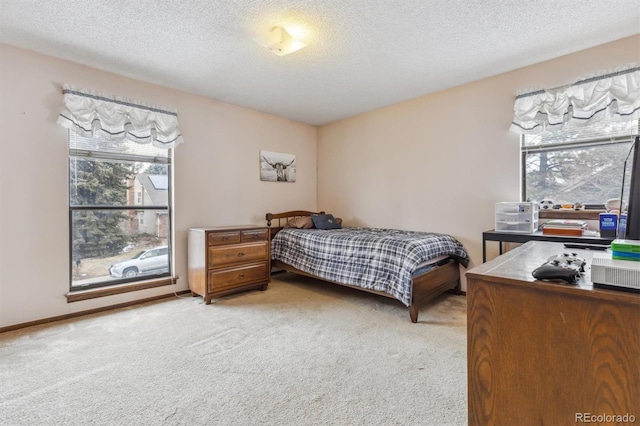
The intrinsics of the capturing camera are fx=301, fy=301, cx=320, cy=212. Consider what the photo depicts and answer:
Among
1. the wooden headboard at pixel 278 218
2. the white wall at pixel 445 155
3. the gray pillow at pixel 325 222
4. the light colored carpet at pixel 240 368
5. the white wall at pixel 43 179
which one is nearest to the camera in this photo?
the light colored carpet at pixel 240 368

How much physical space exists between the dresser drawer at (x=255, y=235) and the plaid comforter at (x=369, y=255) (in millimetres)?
400

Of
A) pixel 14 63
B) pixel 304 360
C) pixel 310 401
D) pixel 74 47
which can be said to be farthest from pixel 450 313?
pixel 14 63

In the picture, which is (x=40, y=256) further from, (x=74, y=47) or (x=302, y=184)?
(x=302, y=184)

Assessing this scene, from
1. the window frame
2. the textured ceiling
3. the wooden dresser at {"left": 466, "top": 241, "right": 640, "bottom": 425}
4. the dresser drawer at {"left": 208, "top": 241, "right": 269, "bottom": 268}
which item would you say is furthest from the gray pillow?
the wooden dresser at {"left": 466, "top": 241, "right": 640, "bottom": 425}

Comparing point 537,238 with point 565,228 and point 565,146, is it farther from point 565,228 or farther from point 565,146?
point 565,146

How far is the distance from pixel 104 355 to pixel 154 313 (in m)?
0.85

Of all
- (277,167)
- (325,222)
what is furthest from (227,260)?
(277,167)

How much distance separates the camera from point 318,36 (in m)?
2.42

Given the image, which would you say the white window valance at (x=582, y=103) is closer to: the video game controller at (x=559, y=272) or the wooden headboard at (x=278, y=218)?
the video game controller at (x=559, y=272)

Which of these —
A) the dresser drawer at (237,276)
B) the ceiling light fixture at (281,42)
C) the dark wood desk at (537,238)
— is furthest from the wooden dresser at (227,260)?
the dark wood desk at (537,238)

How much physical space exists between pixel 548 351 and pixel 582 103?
2.77 meters

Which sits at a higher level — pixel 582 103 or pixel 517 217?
pixel 582 103

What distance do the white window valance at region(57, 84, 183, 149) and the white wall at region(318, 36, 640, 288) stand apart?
2514 millimetres

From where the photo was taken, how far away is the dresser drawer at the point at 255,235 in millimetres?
3637
